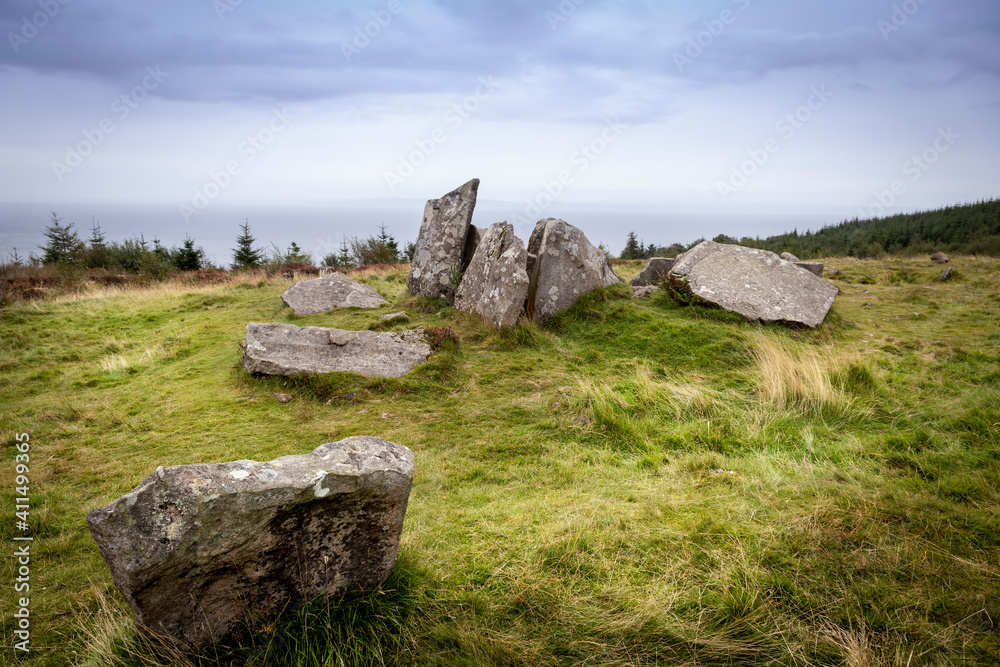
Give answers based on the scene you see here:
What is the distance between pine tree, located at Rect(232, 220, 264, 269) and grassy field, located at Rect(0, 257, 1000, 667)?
16.9 meters

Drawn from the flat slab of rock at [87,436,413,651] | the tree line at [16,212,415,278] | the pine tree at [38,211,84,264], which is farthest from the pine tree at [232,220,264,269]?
the flat slab of rock at [87,436,413,651]

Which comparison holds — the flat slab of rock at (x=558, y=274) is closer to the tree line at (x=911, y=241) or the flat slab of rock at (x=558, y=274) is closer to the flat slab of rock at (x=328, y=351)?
the flat slab of rock at (x=328, y=351)

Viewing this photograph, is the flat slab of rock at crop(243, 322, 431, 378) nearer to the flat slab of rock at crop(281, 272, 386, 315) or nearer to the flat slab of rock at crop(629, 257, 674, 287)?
the flat slab of rock at crop(281, 272, 386, 315)

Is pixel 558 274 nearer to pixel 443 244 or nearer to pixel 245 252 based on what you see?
pixel 443 244

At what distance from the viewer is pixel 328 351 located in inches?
314

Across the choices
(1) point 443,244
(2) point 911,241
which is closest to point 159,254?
(1) point 443,244

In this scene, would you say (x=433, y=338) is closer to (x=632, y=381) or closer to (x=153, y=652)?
(x=632, y=381)

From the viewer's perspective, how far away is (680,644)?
2.75 m

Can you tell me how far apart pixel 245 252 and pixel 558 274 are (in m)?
21.6

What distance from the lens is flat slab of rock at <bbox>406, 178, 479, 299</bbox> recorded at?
39.0ft

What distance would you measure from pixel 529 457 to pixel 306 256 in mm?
21872

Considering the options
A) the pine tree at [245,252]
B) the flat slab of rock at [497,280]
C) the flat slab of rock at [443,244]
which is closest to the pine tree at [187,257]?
the pine tree at [245,252]

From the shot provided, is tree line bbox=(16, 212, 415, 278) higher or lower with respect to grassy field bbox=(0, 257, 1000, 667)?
higher

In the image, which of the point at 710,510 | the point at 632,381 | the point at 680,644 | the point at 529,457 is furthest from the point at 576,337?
the point at 680,644
